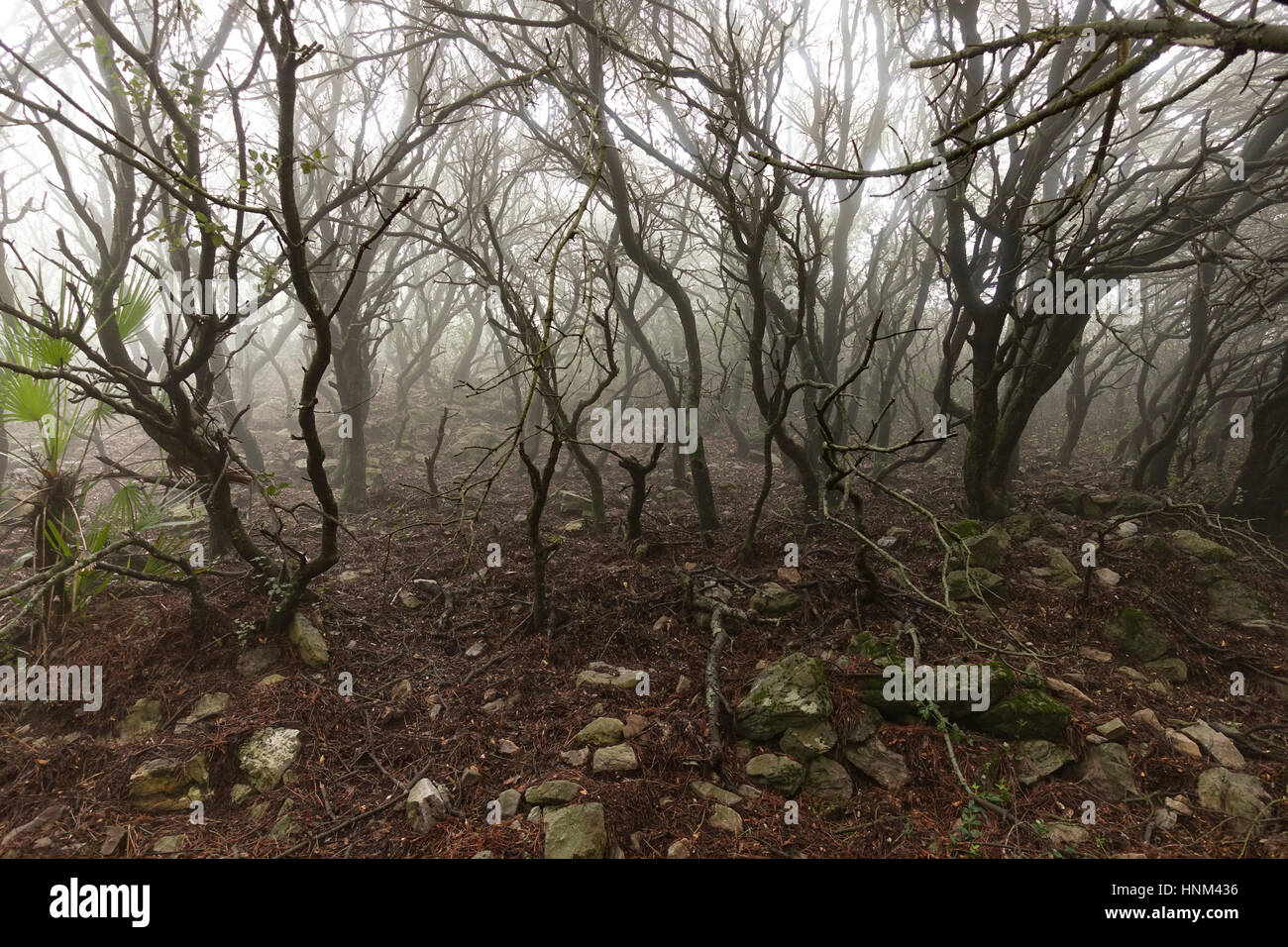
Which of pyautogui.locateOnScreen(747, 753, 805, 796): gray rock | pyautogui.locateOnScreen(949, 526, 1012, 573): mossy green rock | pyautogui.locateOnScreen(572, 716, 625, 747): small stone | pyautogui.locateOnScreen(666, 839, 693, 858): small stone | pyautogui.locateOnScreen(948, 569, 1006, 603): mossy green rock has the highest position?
pyautogui.locateOnScreen(949, 526, 1012, 573): mossy green rock

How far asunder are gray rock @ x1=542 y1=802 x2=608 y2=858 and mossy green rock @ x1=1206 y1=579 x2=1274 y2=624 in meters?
4.38

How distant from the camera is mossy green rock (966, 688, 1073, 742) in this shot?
10.2ft

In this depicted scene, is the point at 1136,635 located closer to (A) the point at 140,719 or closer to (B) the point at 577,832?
(B) the point at 577,832

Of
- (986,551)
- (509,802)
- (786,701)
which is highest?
(986,551)

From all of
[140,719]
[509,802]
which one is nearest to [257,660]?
[140,719]

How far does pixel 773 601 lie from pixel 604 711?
57.9 inches

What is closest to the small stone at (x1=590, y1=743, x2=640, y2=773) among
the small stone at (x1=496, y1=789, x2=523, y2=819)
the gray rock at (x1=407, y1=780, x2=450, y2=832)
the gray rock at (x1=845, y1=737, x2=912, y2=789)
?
the small stone at (x1=496, y1=789, x2=523, y2=819)

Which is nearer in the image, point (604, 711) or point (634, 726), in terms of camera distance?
point (634, 726)

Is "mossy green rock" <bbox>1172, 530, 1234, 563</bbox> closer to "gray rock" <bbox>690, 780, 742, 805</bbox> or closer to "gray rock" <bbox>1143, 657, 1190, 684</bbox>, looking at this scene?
"gray rock" <bbox>1143, 657, 1190, 684</bbox>

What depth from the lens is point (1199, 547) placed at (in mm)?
4574

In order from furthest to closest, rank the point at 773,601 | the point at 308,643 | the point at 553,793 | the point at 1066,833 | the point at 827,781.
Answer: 1. the point at 773,601
2. the point at 308,643
3. the point at 827,781
4. the point at 553,793
5. the point at 1066,833
